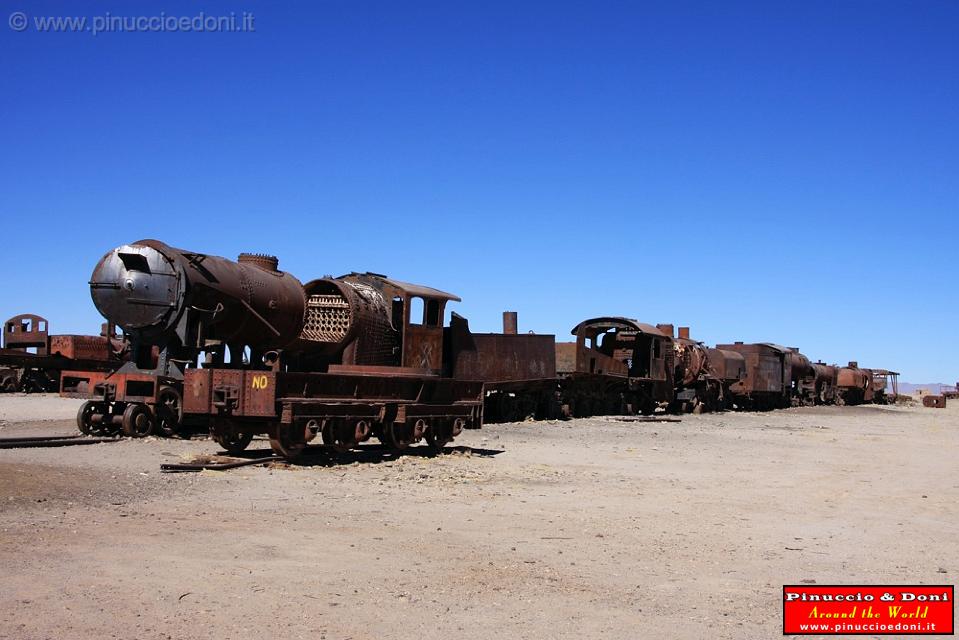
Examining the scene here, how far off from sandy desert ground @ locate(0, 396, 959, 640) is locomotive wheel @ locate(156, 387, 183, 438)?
38.8 inches

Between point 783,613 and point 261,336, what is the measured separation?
9677 mm

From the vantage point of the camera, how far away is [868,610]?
5.93 m

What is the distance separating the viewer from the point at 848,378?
58594 millimetres

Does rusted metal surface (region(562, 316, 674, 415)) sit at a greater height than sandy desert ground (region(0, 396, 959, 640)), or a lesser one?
greater

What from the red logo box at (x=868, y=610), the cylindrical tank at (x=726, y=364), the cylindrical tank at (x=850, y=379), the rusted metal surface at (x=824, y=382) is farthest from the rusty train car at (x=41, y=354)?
the cylindrical tank at (x=850, y=379)

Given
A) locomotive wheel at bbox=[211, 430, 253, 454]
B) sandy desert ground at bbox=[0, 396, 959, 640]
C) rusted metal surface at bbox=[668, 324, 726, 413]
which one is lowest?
sandy desert ground at bbox=[0, 396, 959, 640]

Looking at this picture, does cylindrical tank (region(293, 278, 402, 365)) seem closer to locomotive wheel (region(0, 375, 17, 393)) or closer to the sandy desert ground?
the sandy desert ground

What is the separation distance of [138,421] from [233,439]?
2.84 metres

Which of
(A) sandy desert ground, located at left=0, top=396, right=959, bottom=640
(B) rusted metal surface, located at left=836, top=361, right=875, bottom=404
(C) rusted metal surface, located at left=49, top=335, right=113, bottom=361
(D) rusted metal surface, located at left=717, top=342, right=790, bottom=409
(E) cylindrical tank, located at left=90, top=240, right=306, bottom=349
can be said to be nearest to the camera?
(A) sandy desert ground, located at left=0, top=396, right=959, bottom=640

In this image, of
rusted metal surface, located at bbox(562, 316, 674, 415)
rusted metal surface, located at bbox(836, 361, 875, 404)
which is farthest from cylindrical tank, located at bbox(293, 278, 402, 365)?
rusted metal surface, located at bbox(836, 361, 875, 404)

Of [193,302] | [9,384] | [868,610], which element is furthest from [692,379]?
[868,610]

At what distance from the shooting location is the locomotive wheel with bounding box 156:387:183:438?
15555 millimetres

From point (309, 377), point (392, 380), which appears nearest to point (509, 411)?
point (392, 380)

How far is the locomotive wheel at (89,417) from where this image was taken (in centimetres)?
1585
